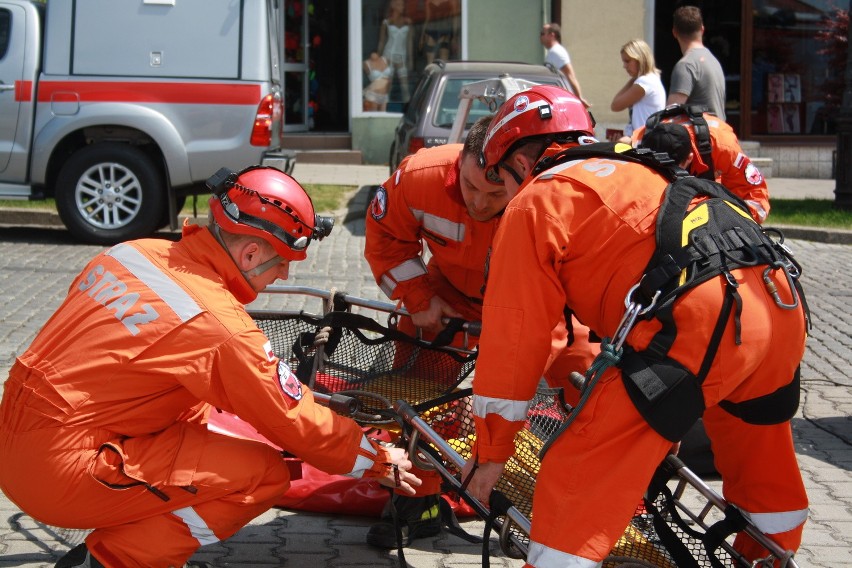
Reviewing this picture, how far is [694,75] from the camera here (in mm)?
8656

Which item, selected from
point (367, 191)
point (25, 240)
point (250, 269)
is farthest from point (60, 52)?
point (250, 269)

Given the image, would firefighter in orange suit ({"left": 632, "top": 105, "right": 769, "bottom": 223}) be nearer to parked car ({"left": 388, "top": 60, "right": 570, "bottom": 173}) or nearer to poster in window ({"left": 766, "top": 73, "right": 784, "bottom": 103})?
parked car ({"left": 388, "top": 60, "right": 570, "bottom": 173})

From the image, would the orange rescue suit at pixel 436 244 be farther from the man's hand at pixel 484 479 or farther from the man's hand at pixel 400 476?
the man's hand at pixel 484 479

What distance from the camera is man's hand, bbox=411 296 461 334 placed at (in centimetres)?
424

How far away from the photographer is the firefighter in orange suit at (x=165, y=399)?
311 centimetres

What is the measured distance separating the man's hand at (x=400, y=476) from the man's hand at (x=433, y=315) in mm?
790

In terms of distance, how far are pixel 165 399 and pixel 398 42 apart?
559 inches

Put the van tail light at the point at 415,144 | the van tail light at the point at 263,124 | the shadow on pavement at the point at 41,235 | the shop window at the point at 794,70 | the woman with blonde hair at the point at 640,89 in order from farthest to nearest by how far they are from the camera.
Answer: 1. the shop window at the point at 794,70
2. the van tail light at the point at 415,144
3. the shadow on pavement at the point at 41,235
4. the van tail light at the point at 263,124
5. the woman with blonde hair at the point at 640,89

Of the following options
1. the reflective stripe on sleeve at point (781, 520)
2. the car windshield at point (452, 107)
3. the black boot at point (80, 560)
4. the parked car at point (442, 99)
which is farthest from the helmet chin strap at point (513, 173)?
the car windshield at point (452, 107)

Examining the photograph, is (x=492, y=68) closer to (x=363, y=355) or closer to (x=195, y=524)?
(x=363, y=355)

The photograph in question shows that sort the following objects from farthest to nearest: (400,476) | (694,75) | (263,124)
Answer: (263,124)
(694,75)
(400,476)

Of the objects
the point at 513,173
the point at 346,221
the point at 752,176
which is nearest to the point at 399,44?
the point at 346,221

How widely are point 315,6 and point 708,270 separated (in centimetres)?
1573

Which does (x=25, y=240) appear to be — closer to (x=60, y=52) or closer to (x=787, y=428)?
(x=60, y=52)
